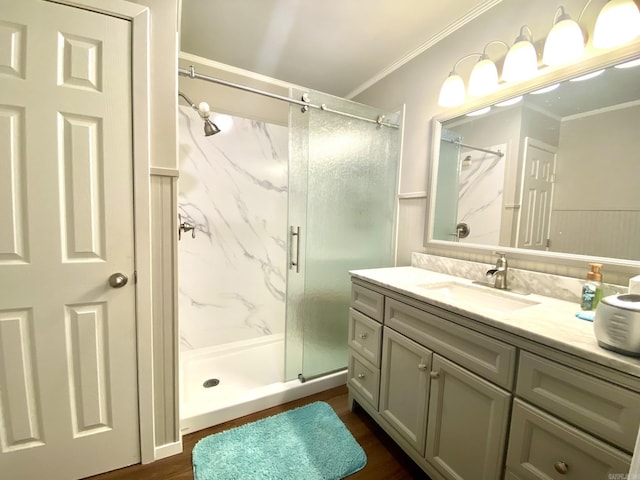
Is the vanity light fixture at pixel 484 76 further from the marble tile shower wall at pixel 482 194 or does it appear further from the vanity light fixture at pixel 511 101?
the marble tile shower wall at pixel 482 194

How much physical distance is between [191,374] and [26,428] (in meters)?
0.99

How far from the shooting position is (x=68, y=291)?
1092 millimetres

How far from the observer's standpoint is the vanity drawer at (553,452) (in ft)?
2.23

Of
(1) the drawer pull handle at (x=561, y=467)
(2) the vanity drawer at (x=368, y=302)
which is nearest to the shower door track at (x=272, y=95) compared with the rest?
(2) the vanity drawer at (x=368, y=302)

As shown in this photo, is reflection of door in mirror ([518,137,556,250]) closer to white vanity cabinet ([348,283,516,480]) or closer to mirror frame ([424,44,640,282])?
mirror frame ([424,44,640,282])

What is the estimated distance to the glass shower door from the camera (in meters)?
1.72

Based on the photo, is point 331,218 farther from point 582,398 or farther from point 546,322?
point 582,398

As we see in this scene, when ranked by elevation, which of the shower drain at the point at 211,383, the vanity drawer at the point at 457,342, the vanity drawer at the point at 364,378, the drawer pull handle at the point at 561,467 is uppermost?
the vanity drawer at the point at 457,342

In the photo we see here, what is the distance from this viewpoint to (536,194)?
131 cm

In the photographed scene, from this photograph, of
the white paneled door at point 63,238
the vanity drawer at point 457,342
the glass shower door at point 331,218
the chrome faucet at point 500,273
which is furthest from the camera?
the glass shower door at point 331,218

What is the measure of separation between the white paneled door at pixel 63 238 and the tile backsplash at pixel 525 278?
1.65m

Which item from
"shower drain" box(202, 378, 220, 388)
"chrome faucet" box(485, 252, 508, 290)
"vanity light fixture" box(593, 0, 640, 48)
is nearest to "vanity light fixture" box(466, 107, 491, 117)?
"vanity light fixture" box(593, 0, 640, 48)

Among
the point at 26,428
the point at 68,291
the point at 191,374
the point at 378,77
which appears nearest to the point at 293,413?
the point at 191,374

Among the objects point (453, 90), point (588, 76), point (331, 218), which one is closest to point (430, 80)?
point (453, 90)
